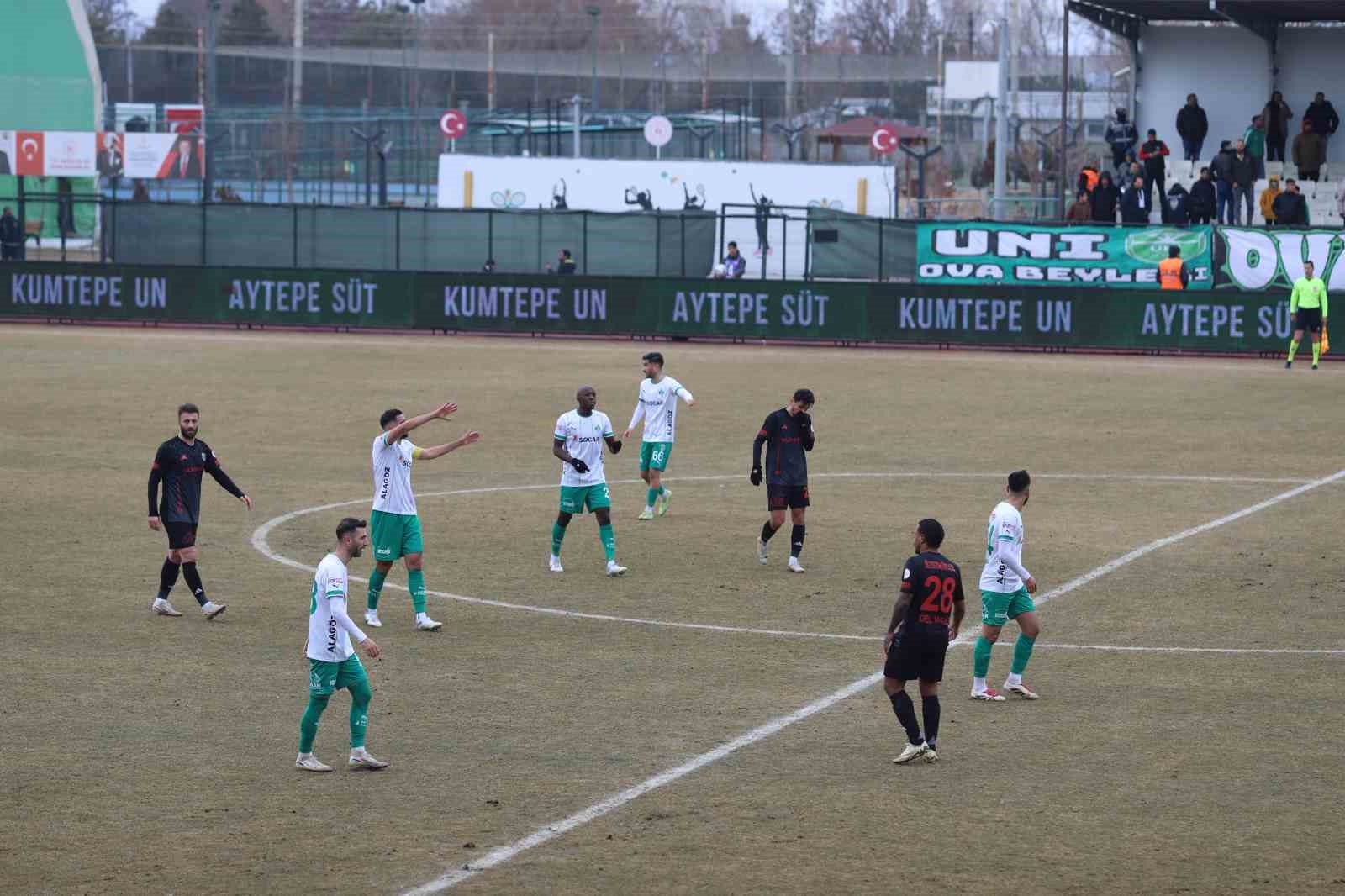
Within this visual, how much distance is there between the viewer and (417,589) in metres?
17.2

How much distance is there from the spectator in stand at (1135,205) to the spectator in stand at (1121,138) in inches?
192

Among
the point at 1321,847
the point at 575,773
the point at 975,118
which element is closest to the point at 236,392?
the point at 575,773

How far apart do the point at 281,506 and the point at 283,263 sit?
31.8 meters

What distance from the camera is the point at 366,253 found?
55.0 meters

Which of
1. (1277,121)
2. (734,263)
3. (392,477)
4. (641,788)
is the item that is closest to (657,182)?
(734,263)

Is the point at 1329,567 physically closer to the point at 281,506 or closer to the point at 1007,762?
the point at 1007,762

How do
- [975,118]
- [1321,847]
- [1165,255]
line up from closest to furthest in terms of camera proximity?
[1321,847] < [1165,255] < [975,118]

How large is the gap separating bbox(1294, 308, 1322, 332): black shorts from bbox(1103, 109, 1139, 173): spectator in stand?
15.2 m

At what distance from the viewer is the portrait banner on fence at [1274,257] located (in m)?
45.6

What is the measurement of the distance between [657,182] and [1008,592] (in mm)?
54549

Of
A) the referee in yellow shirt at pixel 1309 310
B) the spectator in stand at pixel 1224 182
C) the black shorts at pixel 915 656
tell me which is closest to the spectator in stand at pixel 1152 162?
the spectator in stand at pixel 1224 182

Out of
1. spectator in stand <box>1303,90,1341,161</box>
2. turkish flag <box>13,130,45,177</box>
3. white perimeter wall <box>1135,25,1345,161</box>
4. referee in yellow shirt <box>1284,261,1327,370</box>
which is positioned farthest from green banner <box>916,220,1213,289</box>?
turkish flag <box>13,130,45,177</box>

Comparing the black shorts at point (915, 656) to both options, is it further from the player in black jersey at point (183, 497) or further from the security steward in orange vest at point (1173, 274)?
the security steward in orange vest at point (1173, 274)

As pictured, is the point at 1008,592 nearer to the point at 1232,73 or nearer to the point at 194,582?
the point at 194,582
